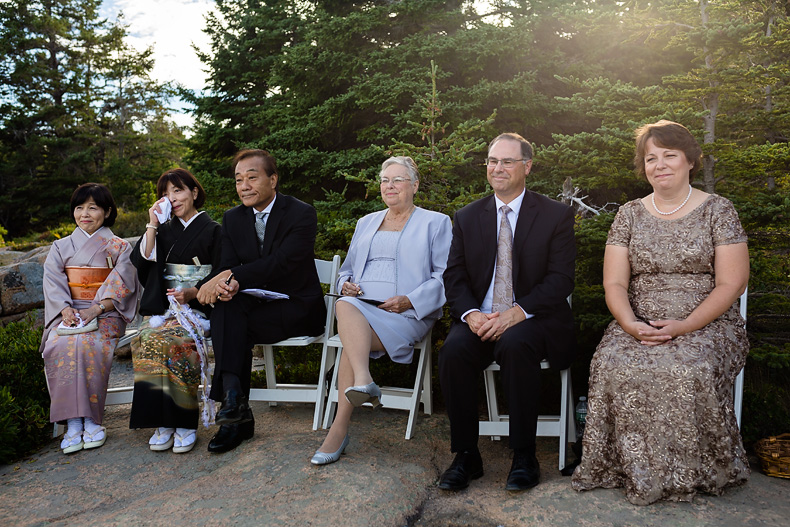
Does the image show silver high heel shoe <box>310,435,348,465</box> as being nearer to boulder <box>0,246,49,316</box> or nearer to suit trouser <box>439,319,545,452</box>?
suit trouser <box>439,319,545,452</box>

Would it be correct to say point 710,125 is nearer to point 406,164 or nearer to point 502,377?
point 406,164

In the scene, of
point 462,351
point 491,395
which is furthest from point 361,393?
point 491,395

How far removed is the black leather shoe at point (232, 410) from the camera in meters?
3.29

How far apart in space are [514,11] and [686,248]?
6.63 metres

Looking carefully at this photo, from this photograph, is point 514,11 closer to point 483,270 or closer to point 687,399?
point 483,270

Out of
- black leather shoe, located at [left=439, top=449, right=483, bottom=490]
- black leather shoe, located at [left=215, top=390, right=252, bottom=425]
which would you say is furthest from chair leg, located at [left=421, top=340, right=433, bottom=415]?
black leather shoe, located at [left=215, top=390, right=252, bottom=425]

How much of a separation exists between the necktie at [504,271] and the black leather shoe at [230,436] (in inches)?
69.1

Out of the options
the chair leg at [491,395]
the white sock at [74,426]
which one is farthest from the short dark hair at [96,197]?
the chair leg at [491,395]

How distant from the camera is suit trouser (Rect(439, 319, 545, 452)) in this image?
2898mm

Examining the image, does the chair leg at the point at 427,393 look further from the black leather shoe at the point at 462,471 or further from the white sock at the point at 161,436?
the white sock at the point at 161,436

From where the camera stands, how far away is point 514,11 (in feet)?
27.8

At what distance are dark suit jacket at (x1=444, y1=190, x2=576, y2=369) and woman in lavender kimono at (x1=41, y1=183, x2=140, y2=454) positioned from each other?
2.36 m

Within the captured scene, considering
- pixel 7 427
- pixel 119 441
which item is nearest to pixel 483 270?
pixel 119 441

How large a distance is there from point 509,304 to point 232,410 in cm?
175
